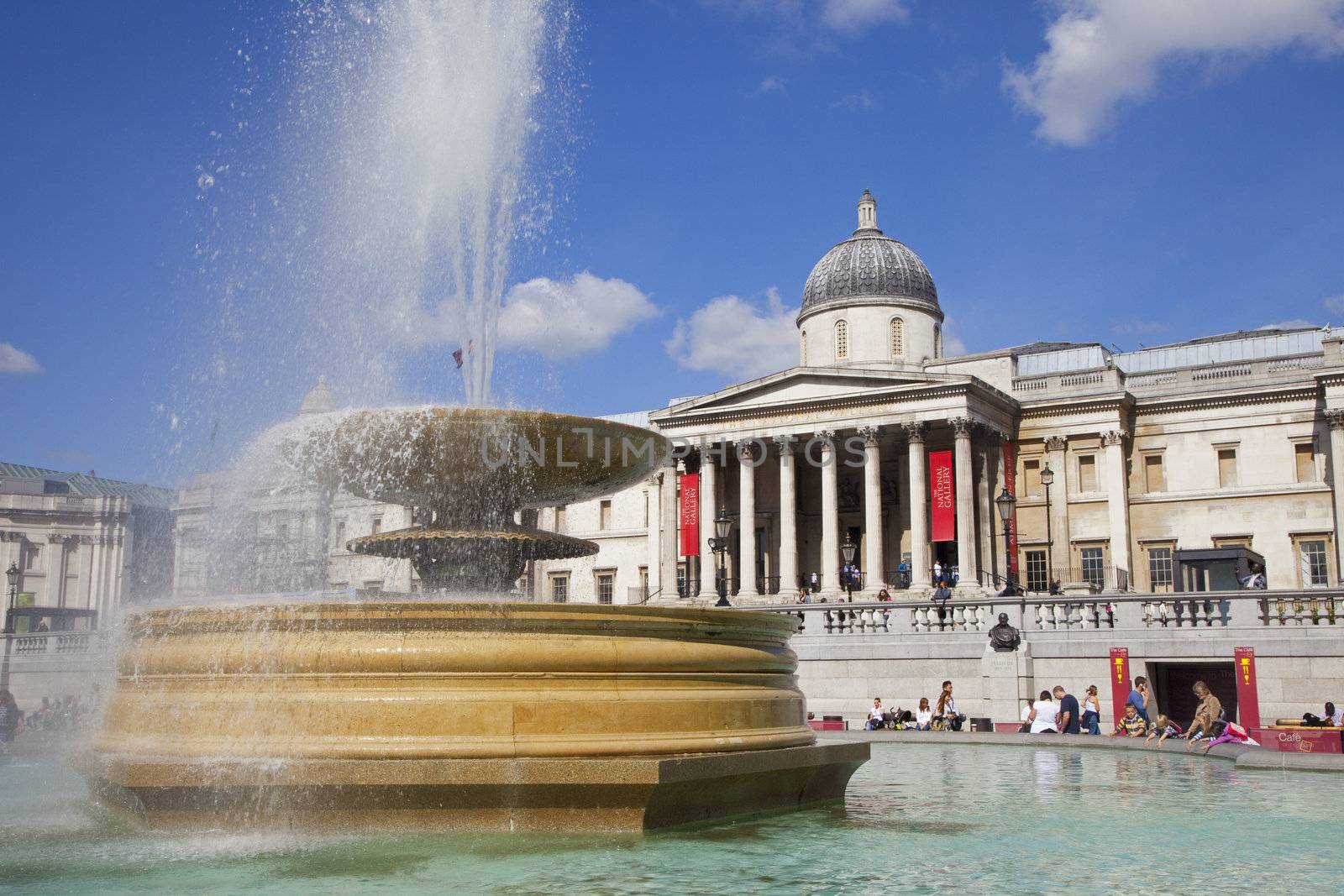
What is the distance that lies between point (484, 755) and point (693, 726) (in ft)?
4.28

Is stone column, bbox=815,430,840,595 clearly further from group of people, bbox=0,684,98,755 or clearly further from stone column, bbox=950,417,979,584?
group of people, bbox=0,684,98,755

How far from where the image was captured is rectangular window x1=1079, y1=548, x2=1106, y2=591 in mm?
46500

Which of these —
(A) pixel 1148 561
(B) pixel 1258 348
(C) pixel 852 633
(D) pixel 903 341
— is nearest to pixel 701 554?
(D) pixel 903 341

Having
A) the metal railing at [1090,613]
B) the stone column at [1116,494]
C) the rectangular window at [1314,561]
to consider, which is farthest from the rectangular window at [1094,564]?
the metal railing at [1090,613]

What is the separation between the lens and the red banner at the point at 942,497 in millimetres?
42156

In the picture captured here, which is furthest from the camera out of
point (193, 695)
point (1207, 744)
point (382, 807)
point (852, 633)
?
point (852, 633)

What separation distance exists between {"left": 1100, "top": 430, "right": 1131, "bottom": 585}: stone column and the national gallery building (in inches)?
2.8

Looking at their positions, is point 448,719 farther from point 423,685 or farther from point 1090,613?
point 1090,613

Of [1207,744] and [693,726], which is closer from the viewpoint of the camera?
[693,726]

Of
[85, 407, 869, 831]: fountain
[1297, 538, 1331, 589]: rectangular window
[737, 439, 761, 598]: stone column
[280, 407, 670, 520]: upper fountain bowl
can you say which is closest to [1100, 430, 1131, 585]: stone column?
[1297, 538, 1331, 589]: rectangular window

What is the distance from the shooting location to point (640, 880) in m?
5.80

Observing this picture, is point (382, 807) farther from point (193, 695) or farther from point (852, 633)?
point (852, 633)

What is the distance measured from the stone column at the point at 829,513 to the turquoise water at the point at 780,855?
3547 cm

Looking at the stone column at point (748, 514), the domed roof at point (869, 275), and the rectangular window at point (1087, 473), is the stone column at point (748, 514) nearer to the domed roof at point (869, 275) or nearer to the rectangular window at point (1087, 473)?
the domed roof at point (869, 275)
